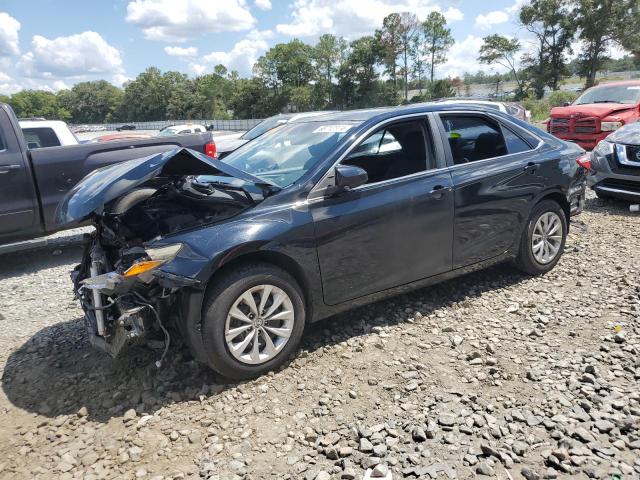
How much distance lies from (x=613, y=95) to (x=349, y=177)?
1181 centimetres

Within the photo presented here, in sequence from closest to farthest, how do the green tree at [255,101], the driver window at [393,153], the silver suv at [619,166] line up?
1. the driver window at [393,153]
2. the silver suv at [619,166]
3. the green tree at [255,101]

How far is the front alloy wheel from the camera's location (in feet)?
10.9

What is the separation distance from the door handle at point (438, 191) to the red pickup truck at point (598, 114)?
927 centimetres

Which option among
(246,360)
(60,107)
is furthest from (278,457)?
(60,107)

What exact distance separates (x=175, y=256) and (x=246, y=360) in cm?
82

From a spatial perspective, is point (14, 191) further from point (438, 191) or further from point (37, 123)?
point (438, 191)

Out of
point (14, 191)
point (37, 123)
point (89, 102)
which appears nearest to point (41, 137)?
point (37, 123)

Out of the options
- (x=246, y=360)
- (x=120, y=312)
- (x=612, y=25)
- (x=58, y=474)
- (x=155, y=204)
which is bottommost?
(x=58, y=474)

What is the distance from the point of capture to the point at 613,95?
41.4 ft

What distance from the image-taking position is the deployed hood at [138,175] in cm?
338

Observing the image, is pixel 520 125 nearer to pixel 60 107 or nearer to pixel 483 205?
pixel 483 205

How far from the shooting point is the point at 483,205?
4.50 metres

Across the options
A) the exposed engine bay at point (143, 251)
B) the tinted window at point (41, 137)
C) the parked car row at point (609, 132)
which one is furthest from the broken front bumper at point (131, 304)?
the parked car row at point (609, 132)

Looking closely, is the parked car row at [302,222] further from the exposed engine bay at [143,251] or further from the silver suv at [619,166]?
the silver suv at [619,166]
